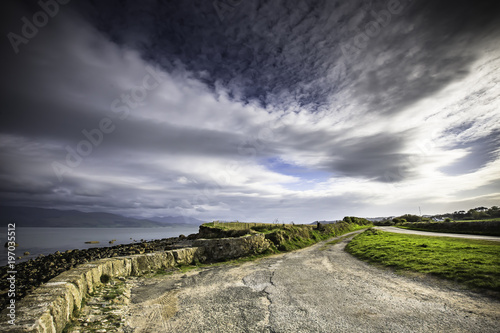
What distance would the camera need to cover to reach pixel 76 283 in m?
6.61

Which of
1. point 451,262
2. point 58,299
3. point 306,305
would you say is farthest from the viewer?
point 451,262

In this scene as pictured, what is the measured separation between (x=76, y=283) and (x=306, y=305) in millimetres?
7435

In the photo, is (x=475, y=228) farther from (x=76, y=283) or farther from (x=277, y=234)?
(x=76, y=283)

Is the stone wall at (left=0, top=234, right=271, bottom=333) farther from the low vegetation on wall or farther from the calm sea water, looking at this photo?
the calm sea water

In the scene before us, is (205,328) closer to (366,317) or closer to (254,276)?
(366,317)

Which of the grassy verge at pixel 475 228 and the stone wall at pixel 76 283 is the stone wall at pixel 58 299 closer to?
the stone wall at pixel 76 283

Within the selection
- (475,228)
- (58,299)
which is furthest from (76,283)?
(475,228)

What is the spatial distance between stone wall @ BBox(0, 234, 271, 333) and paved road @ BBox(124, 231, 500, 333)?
4.79 ft

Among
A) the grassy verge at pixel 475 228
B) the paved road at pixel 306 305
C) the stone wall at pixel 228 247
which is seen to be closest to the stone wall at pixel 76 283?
the stone wall at pixel 228 247

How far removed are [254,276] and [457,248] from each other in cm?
1455

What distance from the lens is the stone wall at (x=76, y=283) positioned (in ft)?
14.0

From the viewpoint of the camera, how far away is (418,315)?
613 cm

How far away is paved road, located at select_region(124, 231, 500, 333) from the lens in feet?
18.8

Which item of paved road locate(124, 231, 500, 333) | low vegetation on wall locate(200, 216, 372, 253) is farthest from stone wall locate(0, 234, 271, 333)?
low vegetation on wall locate(200, 216, 372, 253)
